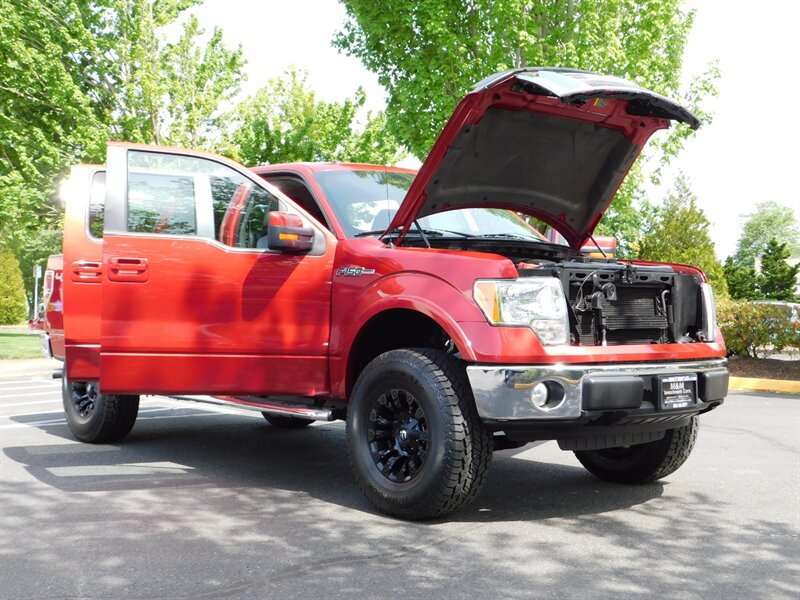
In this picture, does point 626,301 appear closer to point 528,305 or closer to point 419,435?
point 528,305

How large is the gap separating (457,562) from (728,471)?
9.94 ft

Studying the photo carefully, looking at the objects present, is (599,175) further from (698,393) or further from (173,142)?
(173,142)

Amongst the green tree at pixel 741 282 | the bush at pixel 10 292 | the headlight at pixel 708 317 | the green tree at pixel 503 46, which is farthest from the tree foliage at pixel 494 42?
the green tree at pixel 741 282

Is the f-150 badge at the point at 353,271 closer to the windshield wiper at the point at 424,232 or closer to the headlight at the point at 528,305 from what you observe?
the windshield wiper at the point at 424,232

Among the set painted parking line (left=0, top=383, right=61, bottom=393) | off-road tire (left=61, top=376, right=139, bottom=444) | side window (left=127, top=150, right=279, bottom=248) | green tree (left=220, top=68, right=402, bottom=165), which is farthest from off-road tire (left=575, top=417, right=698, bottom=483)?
green tree (left=220, top=68, right=402, bottom=165)

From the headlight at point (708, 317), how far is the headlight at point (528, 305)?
3.90 ft

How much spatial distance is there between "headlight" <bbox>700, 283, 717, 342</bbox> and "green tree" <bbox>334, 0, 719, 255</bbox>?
13646 mm

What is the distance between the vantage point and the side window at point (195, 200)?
17.7ft

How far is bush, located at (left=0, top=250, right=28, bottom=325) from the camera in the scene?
4278 cm

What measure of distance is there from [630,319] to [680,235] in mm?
54957

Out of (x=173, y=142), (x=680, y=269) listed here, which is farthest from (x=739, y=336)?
(x=173, y=142)

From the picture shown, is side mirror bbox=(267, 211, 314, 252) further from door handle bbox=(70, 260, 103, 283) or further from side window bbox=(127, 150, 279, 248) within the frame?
door handle bbox=(70, 260, 103, 283)

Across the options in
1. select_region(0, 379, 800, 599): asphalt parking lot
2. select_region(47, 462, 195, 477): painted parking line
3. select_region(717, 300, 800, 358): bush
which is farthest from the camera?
select_region(717, 300, 800, 358): bush

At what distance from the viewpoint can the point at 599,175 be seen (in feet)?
19.1
